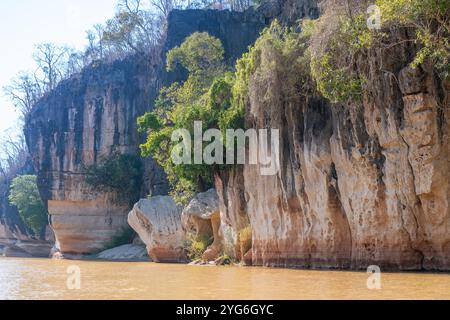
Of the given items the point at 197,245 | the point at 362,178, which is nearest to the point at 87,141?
the point at 197,245

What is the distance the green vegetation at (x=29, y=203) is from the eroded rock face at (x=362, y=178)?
1049 inches

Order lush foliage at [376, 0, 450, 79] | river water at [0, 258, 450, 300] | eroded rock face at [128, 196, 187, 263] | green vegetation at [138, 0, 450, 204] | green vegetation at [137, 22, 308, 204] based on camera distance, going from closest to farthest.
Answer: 1. river water at [0, 258, 450, 300]
2. lush foliage at [376, 0, 450, 79]
3. green vegetation at [138, 0, 450, 204]
4. green vegetation at [137, 22, 308, 204]
5. eroded rock face at [128, 196, 187, 263]

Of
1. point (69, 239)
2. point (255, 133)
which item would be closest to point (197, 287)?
point (255, 133)

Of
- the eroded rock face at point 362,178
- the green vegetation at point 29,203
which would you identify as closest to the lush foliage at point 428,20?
the eroded rock face at point 362,178

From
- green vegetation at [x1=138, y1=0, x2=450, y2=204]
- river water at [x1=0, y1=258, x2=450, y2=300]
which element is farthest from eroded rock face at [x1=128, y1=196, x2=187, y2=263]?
river water at [x1=0, y1=258, x2=450, y2=300]

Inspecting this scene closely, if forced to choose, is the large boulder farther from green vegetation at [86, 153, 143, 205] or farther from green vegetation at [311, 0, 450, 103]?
green vegetation at [86, 153, 143, 205]

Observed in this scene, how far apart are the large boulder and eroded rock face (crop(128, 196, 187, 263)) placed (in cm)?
178

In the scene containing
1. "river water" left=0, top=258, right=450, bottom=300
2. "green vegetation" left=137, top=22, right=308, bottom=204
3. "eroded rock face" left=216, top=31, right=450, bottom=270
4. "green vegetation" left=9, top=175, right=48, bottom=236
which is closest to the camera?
"river water" left=0, top=258, right=450, bottom=300

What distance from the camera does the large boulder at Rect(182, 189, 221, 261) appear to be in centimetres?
2403

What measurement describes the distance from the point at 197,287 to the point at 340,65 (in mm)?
7450

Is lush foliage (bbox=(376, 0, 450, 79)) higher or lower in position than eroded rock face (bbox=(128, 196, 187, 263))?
higher

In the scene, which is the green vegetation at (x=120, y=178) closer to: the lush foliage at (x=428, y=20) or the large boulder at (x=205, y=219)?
the large boulder at (x=205, y=219)

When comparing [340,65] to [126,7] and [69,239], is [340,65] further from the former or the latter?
[126,7]

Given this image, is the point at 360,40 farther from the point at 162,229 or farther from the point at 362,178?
the point at 162,229
